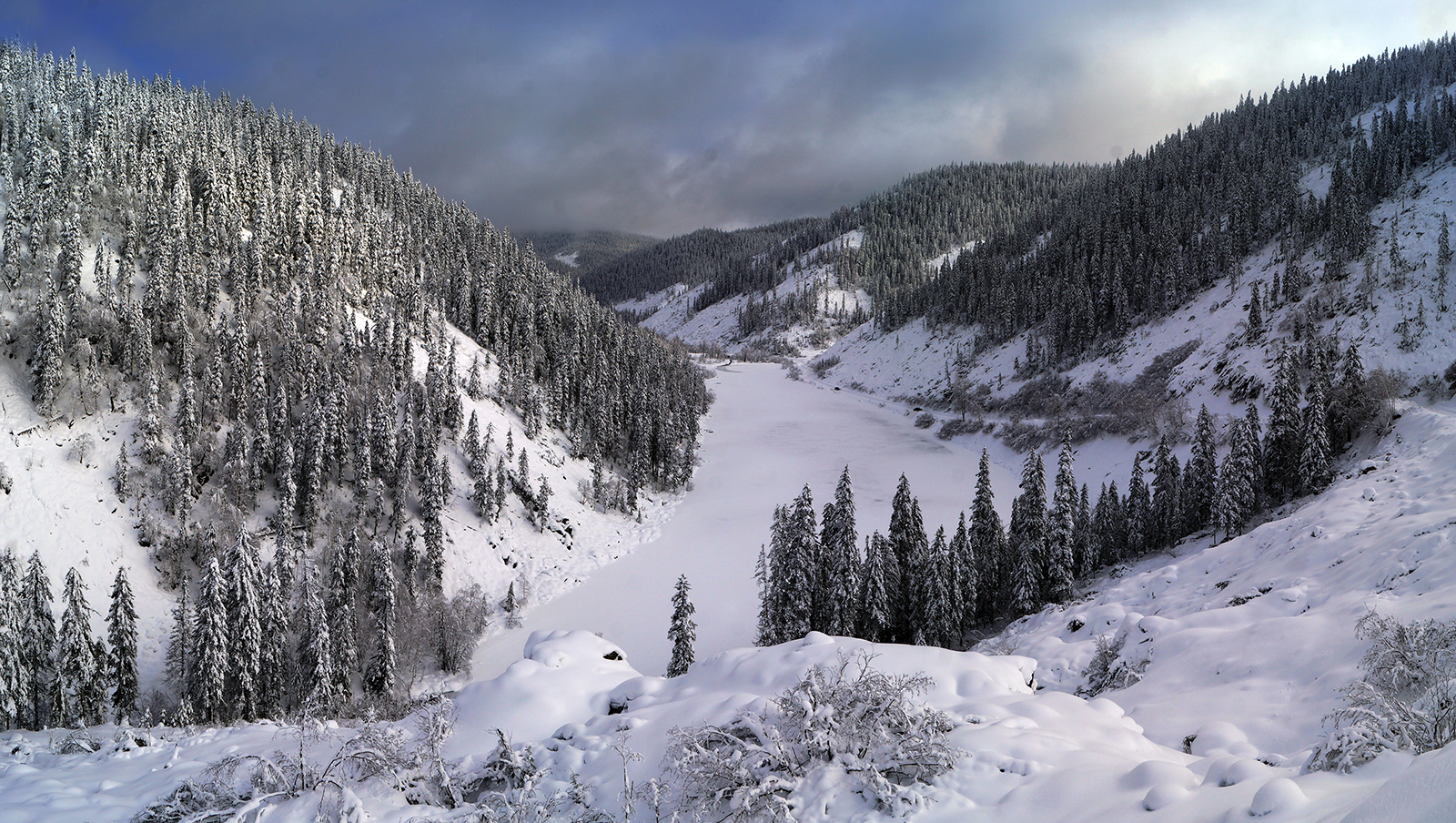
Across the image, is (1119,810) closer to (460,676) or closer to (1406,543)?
(1406,543)

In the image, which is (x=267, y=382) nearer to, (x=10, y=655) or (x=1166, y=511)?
(x=10, y=655)

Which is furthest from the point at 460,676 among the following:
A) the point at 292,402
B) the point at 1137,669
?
the point at 1137,669

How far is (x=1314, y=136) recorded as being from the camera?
126625mm

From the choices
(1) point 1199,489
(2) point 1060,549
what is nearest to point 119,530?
(2) point 1060,549

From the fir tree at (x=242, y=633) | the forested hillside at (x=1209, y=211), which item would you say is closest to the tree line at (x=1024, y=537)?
the fir tree at (x=242, y=633)

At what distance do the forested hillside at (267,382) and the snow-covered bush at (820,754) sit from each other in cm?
3632

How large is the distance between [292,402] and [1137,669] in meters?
77.0

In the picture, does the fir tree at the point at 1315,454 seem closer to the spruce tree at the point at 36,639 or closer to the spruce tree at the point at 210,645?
the spruce tree at the point at 210,645

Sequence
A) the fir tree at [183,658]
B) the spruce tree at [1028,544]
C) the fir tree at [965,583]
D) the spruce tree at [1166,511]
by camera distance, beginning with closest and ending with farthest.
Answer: the fir tree at [183,658] < the fir tree at [965,583] < the spruce tree at [1028,544] < the spruce tree at [1166,511]

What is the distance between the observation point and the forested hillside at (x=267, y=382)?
44094mm

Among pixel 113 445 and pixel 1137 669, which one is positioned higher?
pixel 113 445

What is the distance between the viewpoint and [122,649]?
36.0 meters

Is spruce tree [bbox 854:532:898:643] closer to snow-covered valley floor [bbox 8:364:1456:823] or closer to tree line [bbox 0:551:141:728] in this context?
snow-covered valley floor [bbox 8:364:1456:823]

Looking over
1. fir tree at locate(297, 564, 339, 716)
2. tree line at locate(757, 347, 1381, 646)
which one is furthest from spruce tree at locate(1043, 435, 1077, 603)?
fir tree at locate(297, 564, 339, 716)
